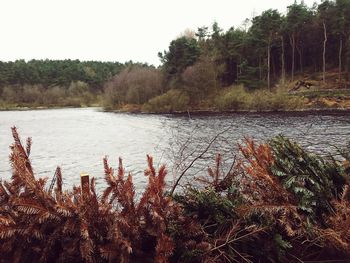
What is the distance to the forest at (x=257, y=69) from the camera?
5359 cm

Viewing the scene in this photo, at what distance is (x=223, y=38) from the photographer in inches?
2771

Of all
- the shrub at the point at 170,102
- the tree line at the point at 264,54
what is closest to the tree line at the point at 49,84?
the tree line at the point at 264,54

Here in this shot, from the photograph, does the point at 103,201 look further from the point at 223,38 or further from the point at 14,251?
the point at 223,38

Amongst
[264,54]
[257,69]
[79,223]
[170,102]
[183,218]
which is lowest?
[170,102]

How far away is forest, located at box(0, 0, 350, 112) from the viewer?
5359cm

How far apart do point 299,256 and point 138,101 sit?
69.5m

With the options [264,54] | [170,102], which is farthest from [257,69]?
[170,102]

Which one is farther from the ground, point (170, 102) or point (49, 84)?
point (49, 84)

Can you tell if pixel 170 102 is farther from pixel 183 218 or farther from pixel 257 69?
pixel 183 218

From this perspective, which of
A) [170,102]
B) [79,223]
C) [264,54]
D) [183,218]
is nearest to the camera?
[79,223]

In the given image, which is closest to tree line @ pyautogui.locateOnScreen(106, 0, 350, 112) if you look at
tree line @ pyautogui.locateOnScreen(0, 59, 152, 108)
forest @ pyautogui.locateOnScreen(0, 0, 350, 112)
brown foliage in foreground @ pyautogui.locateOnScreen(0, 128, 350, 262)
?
forest @ pyautogui.locateOnScreen(0, 0, 350, 112)

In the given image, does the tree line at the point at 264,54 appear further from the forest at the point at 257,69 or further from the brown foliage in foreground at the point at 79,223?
the brown foliage in foreground at the point at 79,223

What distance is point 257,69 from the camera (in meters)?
62.8

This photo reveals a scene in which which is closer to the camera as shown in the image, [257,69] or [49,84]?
[257,69]
